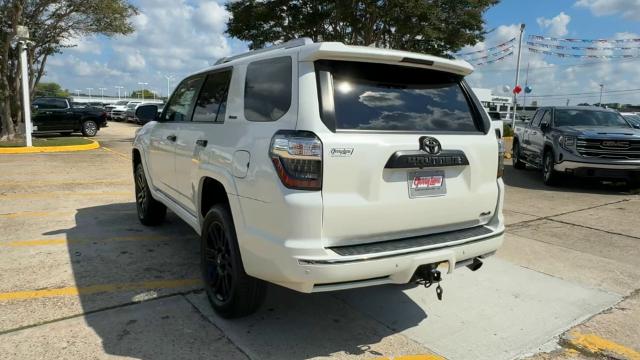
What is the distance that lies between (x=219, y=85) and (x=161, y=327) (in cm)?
192

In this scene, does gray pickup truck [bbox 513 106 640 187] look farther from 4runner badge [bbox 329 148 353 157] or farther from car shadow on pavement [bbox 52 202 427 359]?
4runner badge [bbox 329 148 353 157]

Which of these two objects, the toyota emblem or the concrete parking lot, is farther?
the concrete parking lot

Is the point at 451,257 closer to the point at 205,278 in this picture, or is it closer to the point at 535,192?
the point at 205,278

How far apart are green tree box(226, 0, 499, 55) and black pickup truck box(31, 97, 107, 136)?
7447mm

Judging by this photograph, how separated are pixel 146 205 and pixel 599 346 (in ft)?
16.2

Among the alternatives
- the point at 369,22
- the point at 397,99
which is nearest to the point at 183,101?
the point at 397,99

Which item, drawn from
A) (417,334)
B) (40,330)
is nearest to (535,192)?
(417,334)

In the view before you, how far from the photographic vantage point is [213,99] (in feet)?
13.6

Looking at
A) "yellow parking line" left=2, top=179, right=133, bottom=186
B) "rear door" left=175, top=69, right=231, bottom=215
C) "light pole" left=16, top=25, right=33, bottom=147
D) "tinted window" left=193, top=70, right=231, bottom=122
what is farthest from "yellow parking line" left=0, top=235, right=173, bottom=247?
"light pole" left=16, top=25, right=33, bottom=147

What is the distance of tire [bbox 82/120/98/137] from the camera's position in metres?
21.5

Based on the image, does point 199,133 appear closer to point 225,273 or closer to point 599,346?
point 225,273

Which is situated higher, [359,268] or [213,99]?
[213,99]

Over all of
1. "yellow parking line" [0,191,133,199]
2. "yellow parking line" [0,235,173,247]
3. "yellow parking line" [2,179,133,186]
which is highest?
"yellow parking line" [2,179,133,186]

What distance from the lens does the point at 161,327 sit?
351 centimetres
